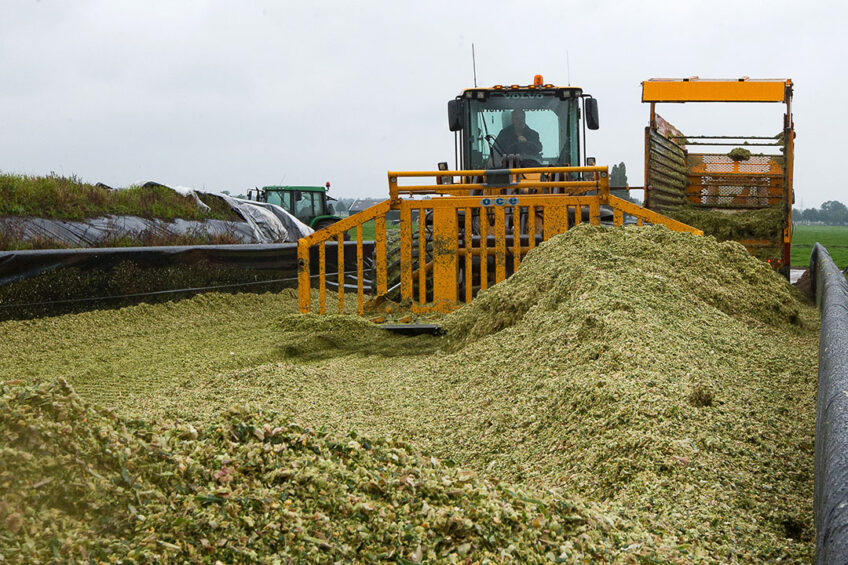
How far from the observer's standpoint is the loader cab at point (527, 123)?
377 inches

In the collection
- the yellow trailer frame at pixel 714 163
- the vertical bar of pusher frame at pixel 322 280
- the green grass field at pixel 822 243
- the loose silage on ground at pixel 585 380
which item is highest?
the yellow trailer frame at pixel 714 163

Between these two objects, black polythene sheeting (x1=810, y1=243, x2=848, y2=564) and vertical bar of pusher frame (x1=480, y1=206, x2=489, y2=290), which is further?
vertical bar of pusher frame (x1=480, y1=206, x2=489, y2=290)

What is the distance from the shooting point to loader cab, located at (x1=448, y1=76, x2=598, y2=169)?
959cm

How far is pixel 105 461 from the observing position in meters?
2.32

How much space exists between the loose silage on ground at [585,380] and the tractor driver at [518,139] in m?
3.20

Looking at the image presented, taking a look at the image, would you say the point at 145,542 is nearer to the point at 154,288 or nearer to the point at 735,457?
the point at 735,457

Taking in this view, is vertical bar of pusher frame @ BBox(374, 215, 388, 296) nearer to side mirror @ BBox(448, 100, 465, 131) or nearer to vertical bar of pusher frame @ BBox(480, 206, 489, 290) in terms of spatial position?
vertical bar of pusher frame @ BBox(480, 206, 489, 290)

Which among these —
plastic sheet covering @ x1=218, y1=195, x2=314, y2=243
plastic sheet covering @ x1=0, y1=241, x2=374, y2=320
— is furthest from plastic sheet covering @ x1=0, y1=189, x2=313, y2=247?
plastic sheet covering @ x1=0, y1=241, x2=374, y2=320

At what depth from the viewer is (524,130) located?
969 cm

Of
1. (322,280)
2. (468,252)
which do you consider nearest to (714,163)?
(468,252)

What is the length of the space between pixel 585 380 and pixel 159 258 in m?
5.87

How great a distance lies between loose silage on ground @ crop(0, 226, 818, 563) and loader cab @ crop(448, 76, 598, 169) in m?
3.17

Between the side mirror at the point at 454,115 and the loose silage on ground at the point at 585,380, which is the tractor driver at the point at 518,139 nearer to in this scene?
the side mirror at the point at 454,115

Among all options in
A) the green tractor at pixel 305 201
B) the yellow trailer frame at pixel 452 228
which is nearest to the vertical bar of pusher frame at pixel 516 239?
the yellow trailer frame at pixel 452 228
